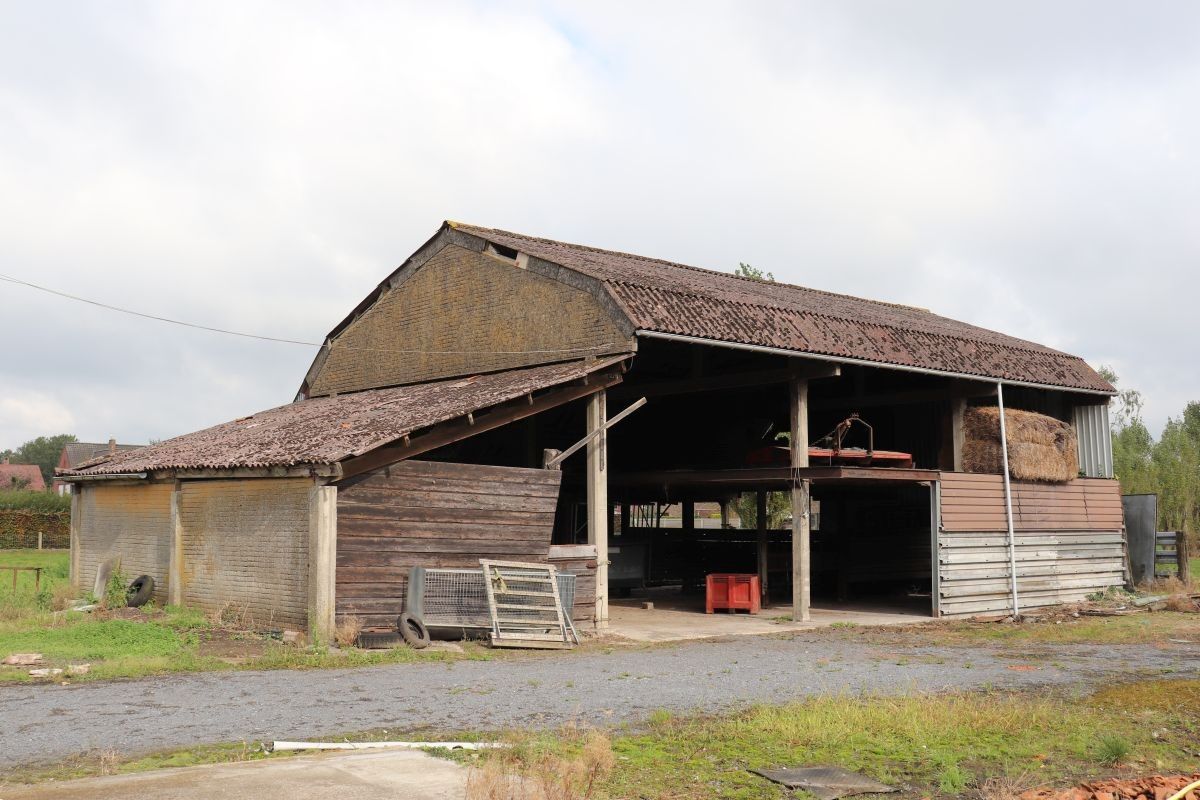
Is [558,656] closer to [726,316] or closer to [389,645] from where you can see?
[389,645]

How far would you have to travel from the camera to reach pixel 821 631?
1923 centimetres

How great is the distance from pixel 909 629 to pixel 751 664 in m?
6.70

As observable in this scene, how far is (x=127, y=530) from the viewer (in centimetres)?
2095

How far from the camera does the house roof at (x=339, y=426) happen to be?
15.9 metres

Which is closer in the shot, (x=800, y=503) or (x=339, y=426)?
(x=339, y=426)

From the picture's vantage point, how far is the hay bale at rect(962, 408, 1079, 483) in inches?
918

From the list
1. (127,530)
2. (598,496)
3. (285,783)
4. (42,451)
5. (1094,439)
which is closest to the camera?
(285,783)

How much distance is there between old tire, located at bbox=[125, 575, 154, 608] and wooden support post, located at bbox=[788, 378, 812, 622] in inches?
454

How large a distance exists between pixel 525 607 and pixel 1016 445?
12494 mm

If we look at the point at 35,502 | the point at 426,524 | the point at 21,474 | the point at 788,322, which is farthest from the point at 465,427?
the point at 21,474

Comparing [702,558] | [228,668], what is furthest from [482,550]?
[702,558]

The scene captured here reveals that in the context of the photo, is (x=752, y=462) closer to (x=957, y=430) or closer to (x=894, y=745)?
(x=957, y=430)

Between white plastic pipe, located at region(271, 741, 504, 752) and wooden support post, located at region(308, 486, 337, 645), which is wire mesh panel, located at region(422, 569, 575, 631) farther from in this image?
white plastic pipe, located at region(271, 741, 504, 752)

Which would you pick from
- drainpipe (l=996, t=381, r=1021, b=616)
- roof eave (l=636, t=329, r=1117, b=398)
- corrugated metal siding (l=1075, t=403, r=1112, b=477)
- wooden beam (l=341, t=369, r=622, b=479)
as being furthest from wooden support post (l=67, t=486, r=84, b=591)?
corrugated metal siding (l=1075, t=403, r=1112, b=477)
